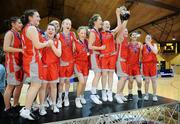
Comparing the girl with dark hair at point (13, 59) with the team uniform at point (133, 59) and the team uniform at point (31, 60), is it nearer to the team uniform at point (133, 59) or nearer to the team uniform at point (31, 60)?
the team uniform at point (31, 60)

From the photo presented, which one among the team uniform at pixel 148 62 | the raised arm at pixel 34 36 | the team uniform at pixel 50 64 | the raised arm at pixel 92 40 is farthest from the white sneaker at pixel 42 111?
the team uniform at pixel 148 62

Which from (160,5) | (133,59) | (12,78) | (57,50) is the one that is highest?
(160,5)

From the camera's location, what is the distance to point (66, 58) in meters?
3.58

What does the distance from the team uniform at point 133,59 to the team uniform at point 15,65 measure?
198cm

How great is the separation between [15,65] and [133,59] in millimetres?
2134

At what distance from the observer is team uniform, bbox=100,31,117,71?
387 cm

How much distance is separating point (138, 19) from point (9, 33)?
10548mm

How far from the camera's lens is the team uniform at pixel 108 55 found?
12.7 feet

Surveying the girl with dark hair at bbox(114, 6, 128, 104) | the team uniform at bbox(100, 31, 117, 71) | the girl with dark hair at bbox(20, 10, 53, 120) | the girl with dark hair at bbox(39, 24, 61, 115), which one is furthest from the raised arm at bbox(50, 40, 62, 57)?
the girl with dark hair at bbox(114, 6, 128, 104)

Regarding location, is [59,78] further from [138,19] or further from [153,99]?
[138,19]

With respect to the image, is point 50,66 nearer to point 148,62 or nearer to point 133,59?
point 133,59

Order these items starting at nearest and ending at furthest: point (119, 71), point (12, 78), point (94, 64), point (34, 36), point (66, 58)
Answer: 1. point (34, 36)
2. point (12, 78)
3. point (66, 58)
4. point (94, 64)
5. point (119, 71)

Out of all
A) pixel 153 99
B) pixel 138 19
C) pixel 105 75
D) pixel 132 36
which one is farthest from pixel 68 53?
pixel 138 19

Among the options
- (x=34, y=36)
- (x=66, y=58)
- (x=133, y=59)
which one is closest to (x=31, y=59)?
(x=34, y=36)
